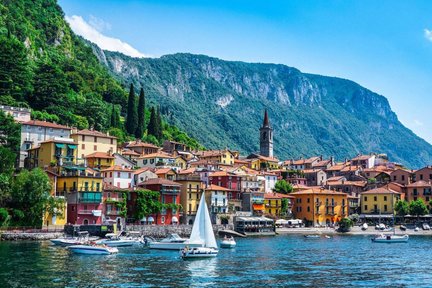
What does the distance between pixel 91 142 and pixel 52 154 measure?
13563 mm

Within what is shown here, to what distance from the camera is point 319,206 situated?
120375 millimetres

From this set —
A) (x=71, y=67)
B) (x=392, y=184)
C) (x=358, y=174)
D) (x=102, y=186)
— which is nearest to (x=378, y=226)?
(x=392, y=184)

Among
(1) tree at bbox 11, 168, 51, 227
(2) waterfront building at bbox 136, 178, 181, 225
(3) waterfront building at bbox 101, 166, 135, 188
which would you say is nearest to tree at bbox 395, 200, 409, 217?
(2) waterfront building at bbox 136, 178, 181, 225

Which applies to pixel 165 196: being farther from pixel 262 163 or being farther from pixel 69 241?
pixel 262 163

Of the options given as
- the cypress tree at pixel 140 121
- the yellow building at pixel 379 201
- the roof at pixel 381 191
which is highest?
the cypress tree at pixel 140 121

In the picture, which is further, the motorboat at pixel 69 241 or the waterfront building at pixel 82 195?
the waterfront building at pixel 82 195

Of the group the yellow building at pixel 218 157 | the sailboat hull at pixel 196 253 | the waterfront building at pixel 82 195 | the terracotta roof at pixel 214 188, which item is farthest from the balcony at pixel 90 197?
the yellow building at pixel 218 157

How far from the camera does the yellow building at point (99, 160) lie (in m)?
101

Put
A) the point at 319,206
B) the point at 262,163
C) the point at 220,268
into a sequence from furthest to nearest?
the point at 262,163 < the point at 319,206 < the point at 220,268

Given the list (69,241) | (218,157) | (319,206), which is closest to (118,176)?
(69,241)

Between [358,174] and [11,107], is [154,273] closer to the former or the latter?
[11,107]

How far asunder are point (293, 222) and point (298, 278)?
70198mm

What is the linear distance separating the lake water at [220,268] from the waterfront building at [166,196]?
81.1ft

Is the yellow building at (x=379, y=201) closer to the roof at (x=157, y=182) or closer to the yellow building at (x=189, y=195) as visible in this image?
the yellow building at (x=189, y=195)
